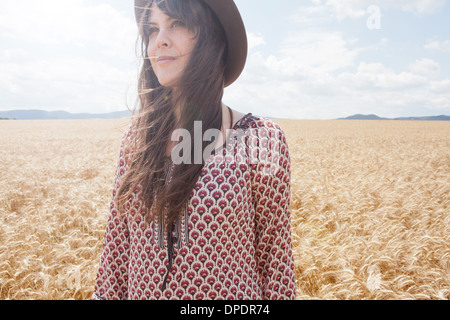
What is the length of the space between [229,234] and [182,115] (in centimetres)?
57

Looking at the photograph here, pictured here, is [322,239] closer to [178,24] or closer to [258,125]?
[258,125]

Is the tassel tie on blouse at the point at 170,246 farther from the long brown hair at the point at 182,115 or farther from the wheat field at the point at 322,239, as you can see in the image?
the wheat field at the point at 322,239

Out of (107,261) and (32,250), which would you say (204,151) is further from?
(32,250)

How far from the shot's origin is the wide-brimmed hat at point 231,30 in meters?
1.35

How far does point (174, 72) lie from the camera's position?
1.34 m

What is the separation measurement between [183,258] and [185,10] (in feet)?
3.40

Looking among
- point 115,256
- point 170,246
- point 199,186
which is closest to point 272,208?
point 199,186

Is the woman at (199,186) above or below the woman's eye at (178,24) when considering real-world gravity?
below

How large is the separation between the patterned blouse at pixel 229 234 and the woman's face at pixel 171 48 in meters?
0.37

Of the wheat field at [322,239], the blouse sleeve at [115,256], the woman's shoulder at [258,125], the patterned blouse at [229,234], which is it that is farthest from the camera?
the wheat field at [322,239]

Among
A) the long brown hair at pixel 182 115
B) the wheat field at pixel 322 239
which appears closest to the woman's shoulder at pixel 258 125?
the long brown hair at pixel 182 115

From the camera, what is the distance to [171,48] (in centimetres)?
133

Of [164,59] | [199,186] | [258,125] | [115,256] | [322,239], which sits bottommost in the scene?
[322,239]

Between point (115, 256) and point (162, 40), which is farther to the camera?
point (115, 256)
